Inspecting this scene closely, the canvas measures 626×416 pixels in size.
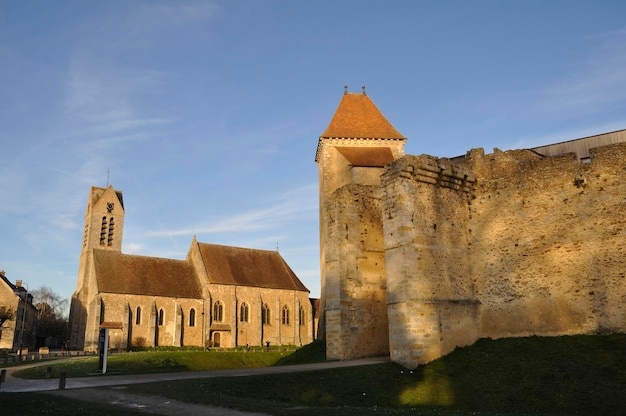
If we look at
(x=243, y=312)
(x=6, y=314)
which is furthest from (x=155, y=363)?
(x=6, y=314)

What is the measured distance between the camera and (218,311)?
4956cm

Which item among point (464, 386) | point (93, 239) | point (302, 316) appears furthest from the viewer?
point (302, 316)

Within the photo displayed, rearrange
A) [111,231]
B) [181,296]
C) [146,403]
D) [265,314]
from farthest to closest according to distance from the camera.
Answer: [111,231] → [265,314] → [181,296] → [146,403]

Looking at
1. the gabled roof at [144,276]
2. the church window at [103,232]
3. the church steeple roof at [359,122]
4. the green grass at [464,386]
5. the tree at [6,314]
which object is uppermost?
the church steeple roof at [359,122]

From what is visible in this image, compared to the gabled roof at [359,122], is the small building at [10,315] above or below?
below

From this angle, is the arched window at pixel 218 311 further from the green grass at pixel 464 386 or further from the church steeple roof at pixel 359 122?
the green grass at pixel 464 386

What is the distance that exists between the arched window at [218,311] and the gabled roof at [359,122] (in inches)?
902

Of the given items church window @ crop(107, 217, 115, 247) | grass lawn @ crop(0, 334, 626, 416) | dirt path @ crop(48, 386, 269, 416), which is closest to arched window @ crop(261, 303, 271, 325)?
church window @ crop(107, 217, 115, 247)

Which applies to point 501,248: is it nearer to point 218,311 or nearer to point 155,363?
point 155,363

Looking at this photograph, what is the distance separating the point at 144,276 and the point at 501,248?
38.2m

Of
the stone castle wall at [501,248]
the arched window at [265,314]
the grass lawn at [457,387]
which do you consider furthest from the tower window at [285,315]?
the grass lawn at [457,387]

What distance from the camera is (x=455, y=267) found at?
738 inches

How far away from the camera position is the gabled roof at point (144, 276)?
152 ft

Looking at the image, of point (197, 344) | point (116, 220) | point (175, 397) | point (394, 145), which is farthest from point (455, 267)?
point (116, 220)
